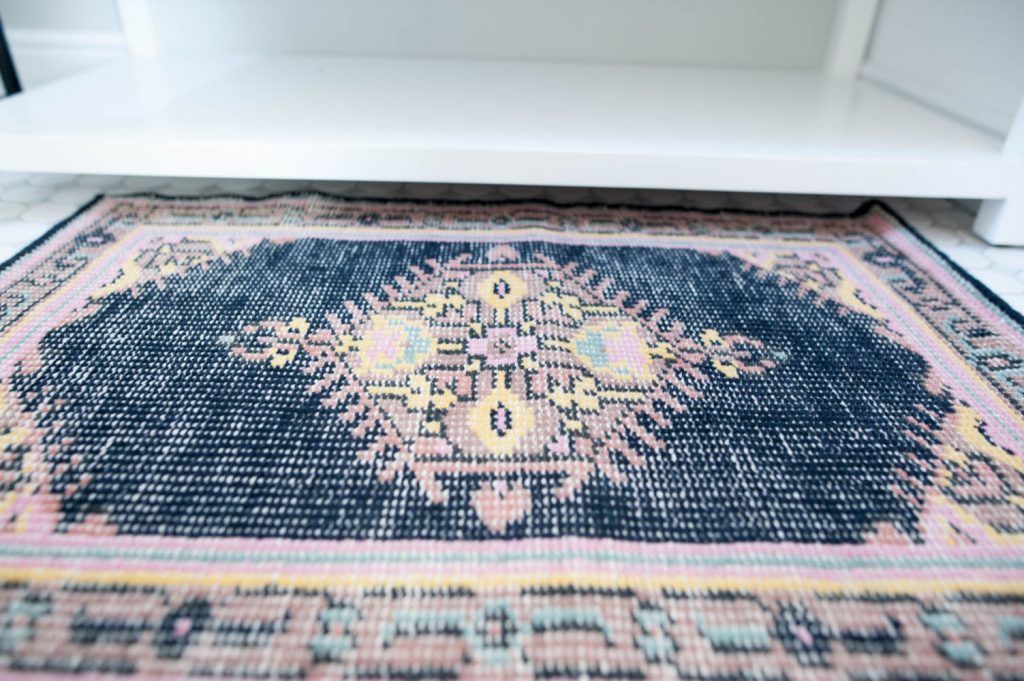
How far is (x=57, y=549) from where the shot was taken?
516mm

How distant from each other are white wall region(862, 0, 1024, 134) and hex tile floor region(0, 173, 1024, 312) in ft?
0.66

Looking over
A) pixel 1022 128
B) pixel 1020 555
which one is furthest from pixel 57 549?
pixel 1022 128

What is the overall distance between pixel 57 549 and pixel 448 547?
32 centimetres

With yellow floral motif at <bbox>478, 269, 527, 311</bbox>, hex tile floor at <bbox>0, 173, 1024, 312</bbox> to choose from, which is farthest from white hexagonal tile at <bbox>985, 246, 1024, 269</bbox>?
yellow floral motif at <bbox>478, 269, 527, 311</bbox>

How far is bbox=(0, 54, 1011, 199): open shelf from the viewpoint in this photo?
1.01m

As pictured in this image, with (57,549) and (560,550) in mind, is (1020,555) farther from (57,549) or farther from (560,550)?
(57,549)

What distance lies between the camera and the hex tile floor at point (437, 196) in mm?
1113

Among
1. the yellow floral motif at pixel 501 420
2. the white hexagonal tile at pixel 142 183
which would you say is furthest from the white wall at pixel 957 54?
the white hexagonal tile at pixel 142 183

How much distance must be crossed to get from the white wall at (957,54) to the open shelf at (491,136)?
0.07 metres

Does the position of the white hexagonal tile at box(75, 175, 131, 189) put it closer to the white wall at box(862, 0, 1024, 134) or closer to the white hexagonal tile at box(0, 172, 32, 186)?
the white hexagonal tile at box(0, 172, 32, 186)

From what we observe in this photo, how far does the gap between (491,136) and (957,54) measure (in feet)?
3.26

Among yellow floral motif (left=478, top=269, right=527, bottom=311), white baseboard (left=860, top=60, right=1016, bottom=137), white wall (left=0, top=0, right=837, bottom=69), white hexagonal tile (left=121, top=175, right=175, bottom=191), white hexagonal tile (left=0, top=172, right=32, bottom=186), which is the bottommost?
yellow floral motif (left=478, top=269, right=527, bottom=311)

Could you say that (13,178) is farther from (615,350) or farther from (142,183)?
(615,350)

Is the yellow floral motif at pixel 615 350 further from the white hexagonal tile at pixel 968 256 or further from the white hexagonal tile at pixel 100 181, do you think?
the white hexagonal tile at pixel 100 181
